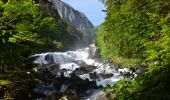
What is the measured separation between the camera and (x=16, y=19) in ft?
41.0

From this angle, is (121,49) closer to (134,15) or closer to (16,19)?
(134,15)

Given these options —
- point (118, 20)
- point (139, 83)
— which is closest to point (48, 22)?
point (139, 83)

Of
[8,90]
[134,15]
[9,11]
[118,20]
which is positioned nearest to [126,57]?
[118,20]


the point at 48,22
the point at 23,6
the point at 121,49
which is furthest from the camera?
the point at 121,49

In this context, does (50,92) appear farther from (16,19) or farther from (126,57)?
(16,19)

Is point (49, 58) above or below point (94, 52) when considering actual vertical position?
below

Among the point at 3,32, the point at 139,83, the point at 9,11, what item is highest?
the point at 9,11

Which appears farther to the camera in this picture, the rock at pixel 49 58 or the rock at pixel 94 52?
the rock at pixel 94 52

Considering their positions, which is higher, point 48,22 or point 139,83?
point 48,22

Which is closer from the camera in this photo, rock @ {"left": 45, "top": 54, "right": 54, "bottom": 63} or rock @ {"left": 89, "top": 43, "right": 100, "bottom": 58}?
rock @ {"left": 45, "top": 54, "right": 54, "bottom": 63}

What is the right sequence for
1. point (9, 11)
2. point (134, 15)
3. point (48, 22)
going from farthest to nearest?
point (134, 15) < point (48, 22) < point (9, 11)

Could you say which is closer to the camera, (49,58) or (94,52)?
(49,58)

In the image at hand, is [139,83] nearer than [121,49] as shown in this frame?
Yes

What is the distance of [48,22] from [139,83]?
9059mm
